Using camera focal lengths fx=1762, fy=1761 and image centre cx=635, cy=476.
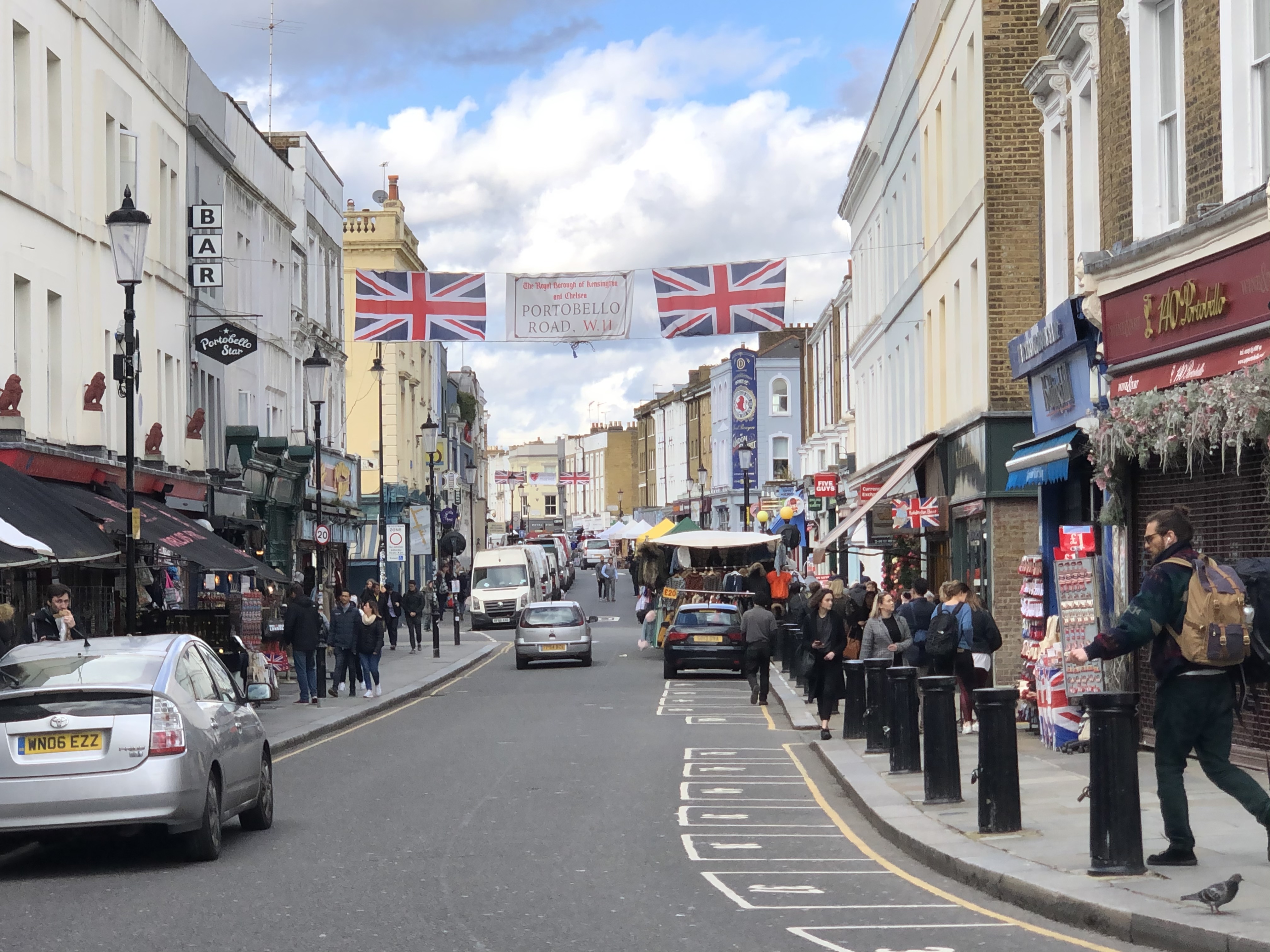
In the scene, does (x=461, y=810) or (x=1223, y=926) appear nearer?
(x=1223, y=926)

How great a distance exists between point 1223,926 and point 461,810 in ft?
25.2

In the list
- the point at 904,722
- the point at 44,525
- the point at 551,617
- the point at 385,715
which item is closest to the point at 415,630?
the point at 551,617

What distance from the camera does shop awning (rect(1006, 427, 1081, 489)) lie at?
63.6 ft

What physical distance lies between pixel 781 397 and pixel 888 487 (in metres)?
67.2

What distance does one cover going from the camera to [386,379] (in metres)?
68.7

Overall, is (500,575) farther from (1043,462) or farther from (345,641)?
(1043,462)

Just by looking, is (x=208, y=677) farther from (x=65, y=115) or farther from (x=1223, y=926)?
(x=65, y=115)

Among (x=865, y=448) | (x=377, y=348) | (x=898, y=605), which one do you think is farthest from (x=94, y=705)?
(x=377, y=348)

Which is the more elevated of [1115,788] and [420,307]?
[420,307]

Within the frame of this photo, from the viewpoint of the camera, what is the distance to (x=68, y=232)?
86.1ft

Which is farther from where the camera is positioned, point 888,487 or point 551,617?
point 551,617

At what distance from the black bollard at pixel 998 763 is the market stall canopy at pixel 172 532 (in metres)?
13.8

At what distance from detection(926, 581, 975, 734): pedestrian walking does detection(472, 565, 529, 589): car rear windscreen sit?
40244mm

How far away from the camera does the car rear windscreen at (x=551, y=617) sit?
38250 mm
